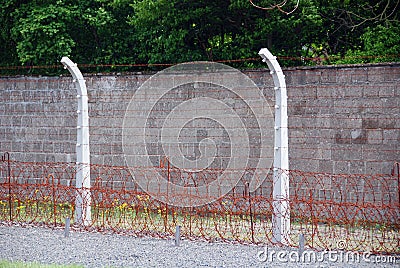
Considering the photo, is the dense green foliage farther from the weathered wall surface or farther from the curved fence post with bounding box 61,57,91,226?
the curved fence post with bounding box 61,57,91,226

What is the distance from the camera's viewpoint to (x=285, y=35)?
12.0 meters

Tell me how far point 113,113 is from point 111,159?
0.61 metres

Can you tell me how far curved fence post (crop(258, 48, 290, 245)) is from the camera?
7.12 meters

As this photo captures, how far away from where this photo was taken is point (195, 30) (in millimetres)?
12461

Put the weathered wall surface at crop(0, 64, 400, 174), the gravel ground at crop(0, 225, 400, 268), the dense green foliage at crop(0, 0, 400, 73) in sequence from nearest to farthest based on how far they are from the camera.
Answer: the gravel ground at crop(0, 225, 400, 268)
the weathered wall surface at crop(0, 64, 400, 174)
the dense green foliage at crop(0, 0, 400, 73)

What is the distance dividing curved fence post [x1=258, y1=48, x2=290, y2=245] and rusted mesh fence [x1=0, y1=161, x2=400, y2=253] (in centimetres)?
11

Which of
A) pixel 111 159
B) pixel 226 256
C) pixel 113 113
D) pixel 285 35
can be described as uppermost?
pixel 285 35

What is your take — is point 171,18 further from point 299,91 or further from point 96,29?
point 299,91

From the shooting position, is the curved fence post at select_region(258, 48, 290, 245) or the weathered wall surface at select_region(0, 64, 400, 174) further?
the weathered wall surface at select_region(0, 64, 400, 174)

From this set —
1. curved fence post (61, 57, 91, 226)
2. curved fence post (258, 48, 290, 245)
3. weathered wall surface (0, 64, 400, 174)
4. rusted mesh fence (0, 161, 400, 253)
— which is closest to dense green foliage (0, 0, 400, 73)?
weathered wall surface (0, 64, 400, 174)

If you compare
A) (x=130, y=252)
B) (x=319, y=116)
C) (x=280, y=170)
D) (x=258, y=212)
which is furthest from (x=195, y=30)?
(x=130, y=252)

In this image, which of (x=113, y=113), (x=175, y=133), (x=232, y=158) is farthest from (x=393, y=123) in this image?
(x=113, y=113)

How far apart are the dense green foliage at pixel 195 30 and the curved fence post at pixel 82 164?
356cm

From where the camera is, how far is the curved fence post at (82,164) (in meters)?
8.27
